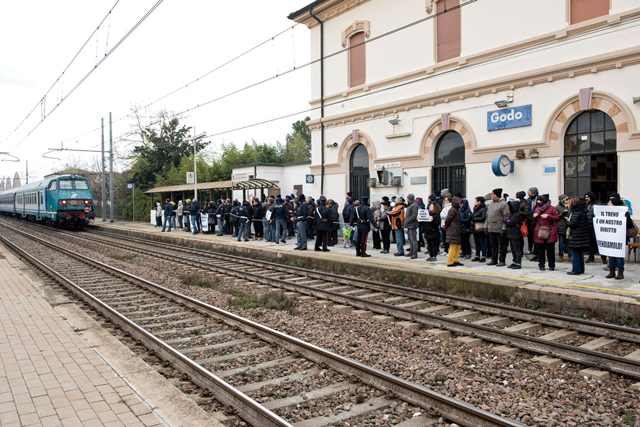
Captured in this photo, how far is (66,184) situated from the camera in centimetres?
2986

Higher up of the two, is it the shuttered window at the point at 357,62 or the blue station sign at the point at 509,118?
the shuttered window at the point at 357,62

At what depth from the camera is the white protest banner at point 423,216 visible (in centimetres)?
1260

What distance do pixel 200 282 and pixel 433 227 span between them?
6.10 meters

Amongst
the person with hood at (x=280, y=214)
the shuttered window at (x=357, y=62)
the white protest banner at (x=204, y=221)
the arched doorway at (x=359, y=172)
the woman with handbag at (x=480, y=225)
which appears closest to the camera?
the woman with handbag at (x=480, y=225)

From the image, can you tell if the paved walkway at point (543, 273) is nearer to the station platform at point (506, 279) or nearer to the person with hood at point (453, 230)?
the station platform at point (506, 279)

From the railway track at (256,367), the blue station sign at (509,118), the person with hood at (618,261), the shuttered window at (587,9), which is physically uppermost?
the shuttered window at (587,9)

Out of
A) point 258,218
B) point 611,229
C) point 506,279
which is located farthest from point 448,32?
point 258,218

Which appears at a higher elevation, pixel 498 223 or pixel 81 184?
pixel 81 184

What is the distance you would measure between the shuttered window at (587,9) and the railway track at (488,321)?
28.7 ft

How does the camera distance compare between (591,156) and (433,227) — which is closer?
(433,227)

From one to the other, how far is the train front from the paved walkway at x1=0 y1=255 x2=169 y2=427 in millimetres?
24216

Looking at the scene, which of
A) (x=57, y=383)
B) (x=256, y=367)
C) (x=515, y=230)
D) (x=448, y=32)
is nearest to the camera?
(x=57, y=383)

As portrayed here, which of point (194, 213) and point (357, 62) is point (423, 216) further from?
point (194, 213)

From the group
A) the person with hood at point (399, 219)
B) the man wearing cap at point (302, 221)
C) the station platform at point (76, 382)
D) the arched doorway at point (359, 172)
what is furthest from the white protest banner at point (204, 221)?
the station platform at point (76, 382)
